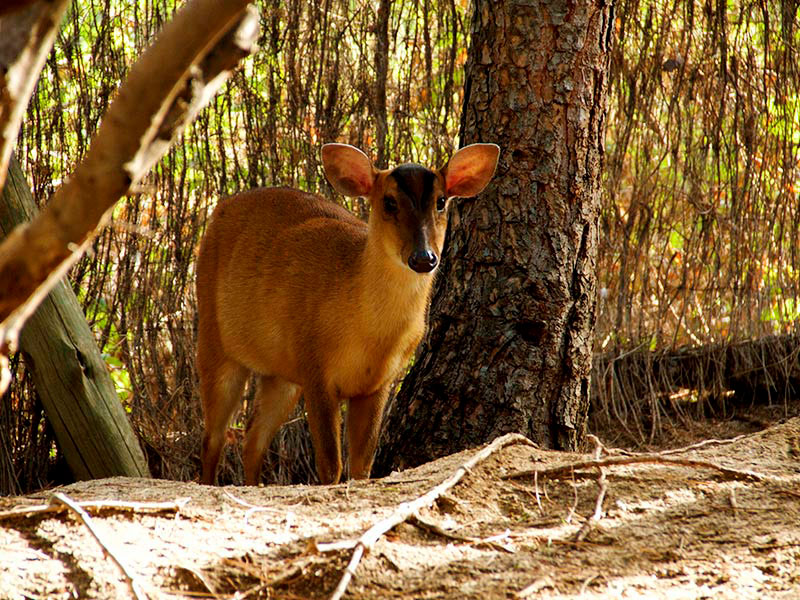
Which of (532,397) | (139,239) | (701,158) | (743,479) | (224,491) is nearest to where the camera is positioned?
(224,491)

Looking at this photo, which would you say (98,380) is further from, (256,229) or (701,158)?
(701,158)

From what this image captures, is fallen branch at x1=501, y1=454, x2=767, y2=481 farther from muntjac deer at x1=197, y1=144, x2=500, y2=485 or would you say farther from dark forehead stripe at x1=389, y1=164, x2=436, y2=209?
dark forehead stripe at x1=389, y1=164, x2=436, y2=209

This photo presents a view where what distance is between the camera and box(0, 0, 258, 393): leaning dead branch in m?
1.68

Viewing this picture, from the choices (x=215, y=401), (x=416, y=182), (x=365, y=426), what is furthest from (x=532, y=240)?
(x=215, y=401)

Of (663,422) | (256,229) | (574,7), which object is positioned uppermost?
(574,7)

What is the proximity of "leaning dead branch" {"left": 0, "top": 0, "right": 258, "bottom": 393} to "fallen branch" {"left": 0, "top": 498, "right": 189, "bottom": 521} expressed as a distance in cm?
137

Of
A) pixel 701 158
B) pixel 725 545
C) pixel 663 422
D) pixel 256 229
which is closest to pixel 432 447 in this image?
pixel 256 229

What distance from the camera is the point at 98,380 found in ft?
18.2

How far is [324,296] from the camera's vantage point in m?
5.39

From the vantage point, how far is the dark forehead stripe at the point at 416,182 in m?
5.11

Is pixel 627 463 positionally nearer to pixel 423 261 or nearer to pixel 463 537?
pixel 463 537

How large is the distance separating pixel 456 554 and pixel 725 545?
2.93 feet

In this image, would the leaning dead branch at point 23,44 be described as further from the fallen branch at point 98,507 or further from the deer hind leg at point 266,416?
the deer hind leg at point 266,416

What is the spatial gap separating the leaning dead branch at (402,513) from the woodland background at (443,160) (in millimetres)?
3098
